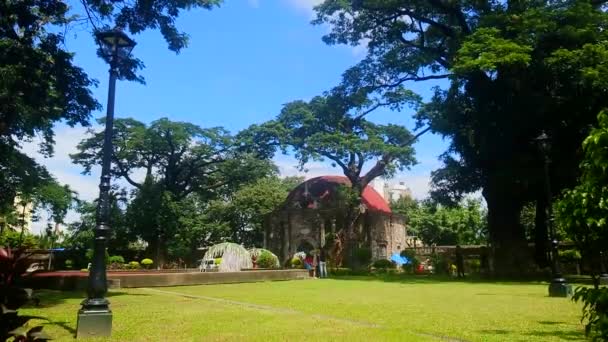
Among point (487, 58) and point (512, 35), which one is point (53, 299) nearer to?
point (487, 58)

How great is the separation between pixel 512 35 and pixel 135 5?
15358 millimetres

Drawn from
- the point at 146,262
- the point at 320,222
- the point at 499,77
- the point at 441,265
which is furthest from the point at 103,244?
the point at 320,222

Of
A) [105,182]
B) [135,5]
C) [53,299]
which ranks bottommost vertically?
[53,299]

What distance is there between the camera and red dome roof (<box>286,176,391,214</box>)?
44.8 meters

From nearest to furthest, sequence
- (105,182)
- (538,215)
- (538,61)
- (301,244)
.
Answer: (105,182) → (538,61) → (538,215) → (301,244)

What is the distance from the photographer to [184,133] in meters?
42.0

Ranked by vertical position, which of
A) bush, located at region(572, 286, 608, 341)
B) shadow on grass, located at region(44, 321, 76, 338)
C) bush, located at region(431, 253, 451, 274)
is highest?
bush, located at region(431, 253, 451, 274)

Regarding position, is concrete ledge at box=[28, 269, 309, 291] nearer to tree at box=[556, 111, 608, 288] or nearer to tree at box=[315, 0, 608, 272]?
tree at box=[315, 0, 608, 272]

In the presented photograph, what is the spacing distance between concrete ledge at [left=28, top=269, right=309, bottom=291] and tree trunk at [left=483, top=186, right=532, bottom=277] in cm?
988

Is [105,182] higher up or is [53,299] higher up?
[105,182]

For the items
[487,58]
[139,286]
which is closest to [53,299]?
[139,286]

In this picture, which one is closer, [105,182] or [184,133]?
[105,182]

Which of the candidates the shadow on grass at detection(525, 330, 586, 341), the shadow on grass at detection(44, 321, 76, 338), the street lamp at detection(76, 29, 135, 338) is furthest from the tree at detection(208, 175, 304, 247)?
the shadow on grass at detection(525, 330, 586, 341)

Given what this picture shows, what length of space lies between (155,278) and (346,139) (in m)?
20.3
